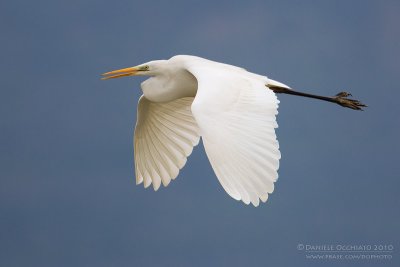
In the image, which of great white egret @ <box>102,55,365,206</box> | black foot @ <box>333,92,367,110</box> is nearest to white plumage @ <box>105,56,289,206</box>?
great white egret @ <box>102,55,365,206</box>

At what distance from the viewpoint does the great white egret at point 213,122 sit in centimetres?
669

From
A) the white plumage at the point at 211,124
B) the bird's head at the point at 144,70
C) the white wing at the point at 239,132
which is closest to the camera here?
the white wing at the point at 239,132

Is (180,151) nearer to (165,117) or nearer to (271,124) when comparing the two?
(165,117)

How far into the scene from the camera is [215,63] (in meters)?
9.24

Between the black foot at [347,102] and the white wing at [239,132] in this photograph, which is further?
the black foot at [347,102]

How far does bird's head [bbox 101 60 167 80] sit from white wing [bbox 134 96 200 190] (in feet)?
1.33

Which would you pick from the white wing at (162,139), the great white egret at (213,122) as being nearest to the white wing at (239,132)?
the great white egret at (213,122)

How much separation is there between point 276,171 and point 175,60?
124 inches

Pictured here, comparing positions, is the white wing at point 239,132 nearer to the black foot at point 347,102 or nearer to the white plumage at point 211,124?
the white plumage at point 211,124

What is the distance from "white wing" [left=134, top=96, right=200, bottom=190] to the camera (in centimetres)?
1029

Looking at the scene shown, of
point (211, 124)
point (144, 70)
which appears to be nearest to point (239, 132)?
point (211, 124)

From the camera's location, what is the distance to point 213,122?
730 centimetres

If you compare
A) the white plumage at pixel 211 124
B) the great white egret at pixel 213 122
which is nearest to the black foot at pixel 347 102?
the great white egret at pixel 213 122

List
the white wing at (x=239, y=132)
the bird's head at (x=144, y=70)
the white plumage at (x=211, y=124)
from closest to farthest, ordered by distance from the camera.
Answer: the white wing at (x=239, y=132)
the white plumage at (x=211, y=124)
the bird's head at (x=144, y=70)
